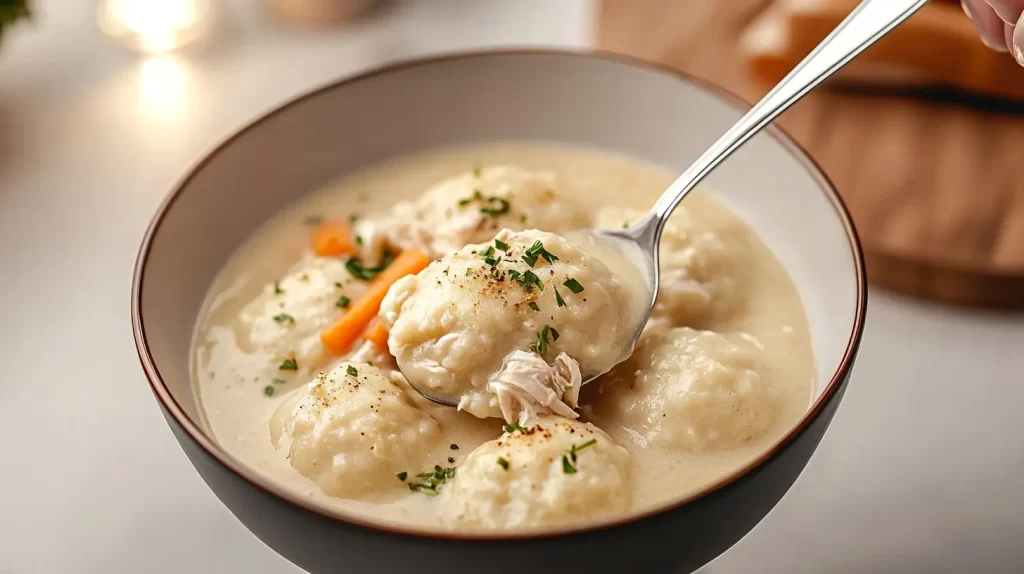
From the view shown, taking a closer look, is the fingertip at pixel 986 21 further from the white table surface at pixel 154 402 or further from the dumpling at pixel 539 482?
the dumpling at pixel 539 482

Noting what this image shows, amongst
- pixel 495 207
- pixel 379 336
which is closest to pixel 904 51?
pixel 495 207

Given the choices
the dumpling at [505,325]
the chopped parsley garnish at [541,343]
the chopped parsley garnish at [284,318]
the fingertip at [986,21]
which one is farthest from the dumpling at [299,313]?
the fingertip at [986,21]

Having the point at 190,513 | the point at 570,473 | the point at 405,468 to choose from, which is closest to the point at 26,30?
the point at 190,513

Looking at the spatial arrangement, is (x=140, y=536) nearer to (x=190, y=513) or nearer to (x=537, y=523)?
(x=190, y=513)

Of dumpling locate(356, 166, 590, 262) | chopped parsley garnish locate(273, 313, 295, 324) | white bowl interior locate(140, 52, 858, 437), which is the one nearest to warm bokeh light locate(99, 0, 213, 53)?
white bowl interior locate(140, 52, 858, 437)

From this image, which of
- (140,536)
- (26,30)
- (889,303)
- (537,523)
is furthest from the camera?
(26,30)

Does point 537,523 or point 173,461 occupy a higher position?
point 173,461

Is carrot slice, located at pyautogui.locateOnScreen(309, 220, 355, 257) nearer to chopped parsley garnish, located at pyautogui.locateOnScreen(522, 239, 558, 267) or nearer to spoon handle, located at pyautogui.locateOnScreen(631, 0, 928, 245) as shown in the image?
chopped parsley garnish, located at pyautogui.locateOnScreen(522, 239, 558, 267)
